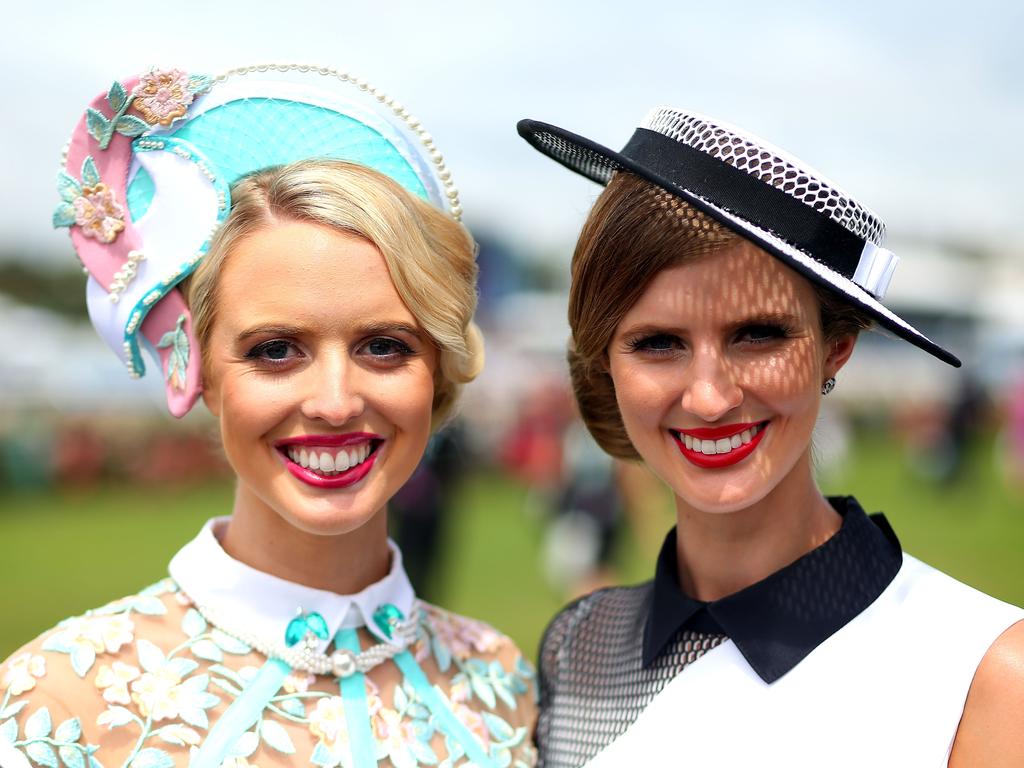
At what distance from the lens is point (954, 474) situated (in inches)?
682

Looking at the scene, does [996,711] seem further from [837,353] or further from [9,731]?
[9,731]

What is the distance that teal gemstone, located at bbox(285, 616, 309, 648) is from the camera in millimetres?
2473

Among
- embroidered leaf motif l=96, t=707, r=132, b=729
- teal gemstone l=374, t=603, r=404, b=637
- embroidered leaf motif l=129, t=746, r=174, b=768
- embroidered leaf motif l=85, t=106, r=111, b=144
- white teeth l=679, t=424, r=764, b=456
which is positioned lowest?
embroidered leaf motif l=129, t=746, r=174, b=768

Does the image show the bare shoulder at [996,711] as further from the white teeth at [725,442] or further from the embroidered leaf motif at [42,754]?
the embroidered leaf motif at [42,754]

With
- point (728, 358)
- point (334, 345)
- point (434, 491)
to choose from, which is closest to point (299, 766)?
point (334, 345)

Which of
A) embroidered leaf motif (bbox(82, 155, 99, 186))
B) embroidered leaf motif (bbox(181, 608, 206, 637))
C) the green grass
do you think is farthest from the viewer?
the green grass

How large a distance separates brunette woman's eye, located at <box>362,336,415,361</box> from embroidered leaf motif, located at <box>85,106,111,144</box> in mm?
793

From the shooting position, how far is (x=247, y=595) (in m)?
2.51

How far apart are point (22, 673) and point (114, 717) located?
0.21m

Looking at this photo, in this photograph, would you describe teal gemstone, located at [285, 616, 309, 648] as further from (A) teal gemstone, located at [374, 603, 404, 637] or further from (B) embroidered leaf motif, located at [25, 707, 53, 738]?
(B) embroidered leaf motif, located at [25, 707, 53, 738]

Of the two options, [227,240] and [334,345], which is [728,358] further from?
[227,240]

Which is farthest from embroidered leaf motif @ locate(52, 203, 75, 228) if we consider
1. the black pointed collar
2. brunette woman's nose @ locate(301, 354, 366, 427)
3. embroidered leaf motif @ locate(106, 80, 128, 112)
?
the black pointed collar

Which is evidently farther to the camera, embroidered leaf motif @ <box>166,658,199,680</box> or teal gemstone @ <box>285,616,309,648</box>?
teal gemstone @ <box>285,616,309,648</box>

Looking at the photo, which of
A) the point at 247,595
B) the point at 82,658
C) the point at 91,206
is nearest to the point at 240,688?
the point at 247,595
